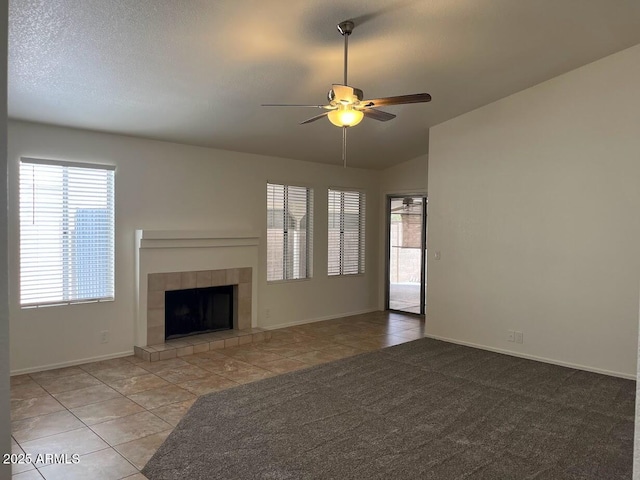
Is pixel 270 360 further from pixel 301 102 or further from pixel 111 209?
pixel 301 102

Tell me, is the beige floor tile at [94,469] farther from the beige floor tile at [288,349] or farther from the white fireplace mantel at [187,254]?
the beige floor tile at [288,349]

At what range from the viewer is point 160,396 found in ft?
13.0

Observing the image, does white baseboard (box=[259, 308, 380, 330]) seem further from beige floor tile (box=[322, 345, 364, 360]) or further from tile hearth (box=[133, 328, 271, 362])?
beige floor tile (box=[322, 345, 364, 360])

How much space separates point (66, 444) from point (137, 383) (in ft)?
4.01

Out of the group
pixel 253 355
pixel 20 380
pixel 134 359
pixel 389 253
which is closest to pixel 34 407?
pixel 20 380

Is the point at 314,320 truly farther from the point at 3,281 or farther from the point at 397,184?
the point at 3,281

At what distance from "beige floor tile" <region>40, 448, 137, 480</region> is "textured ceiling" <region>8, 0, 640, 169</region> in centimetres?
273

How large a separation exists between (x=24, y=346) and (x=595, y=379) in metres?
5.54

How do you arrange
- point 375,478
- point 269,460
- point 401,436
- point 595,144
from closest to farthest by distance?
point 375,478, point 269,460, point 401,436, point 595,144

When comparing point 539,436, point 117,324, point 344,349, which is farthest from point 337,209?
point 539,436

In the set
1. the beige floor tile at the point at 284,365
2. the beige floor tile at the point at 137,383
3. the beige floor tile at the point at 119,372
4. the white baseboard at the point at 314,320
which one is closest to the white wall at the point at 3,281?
the beige floor tile at the point at 137,383

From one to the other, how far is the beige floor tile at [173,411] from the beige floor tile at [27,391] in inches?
45.8

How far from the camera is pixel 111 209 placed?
16.6ft

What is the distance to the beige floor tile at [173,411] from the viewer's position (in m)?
3.49
